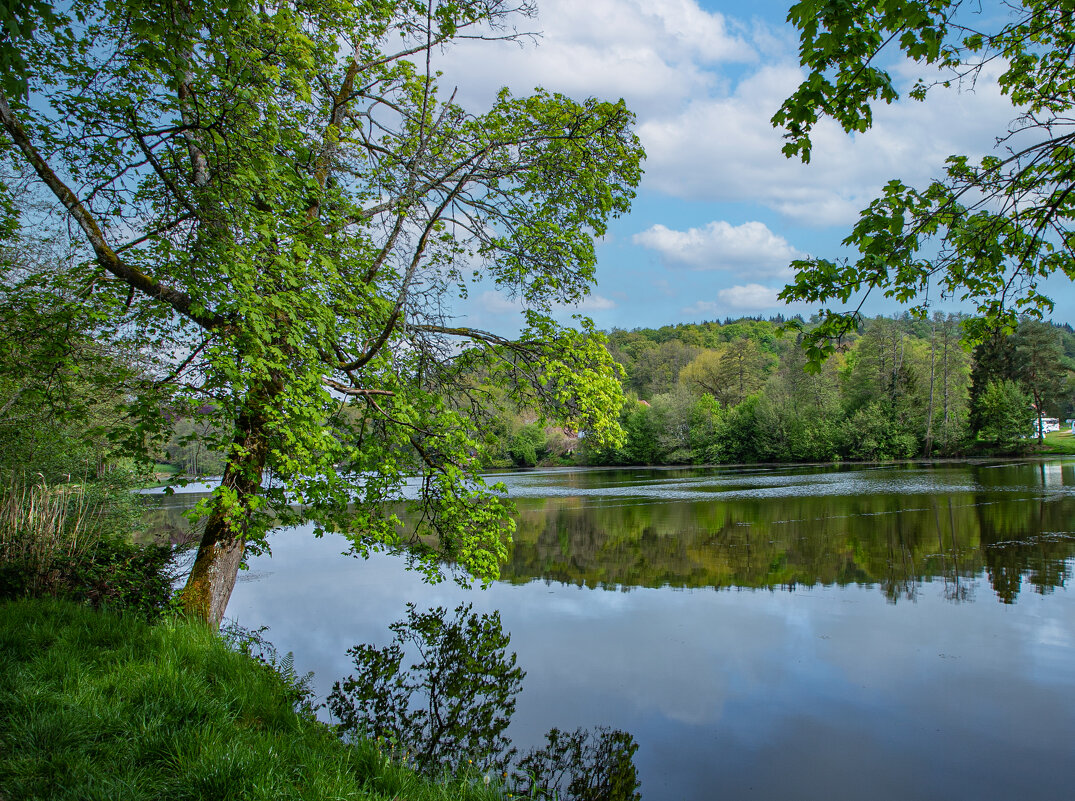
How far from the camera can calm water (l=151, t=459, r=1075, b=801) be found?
586cm

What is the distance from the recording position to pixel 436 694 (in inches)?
290

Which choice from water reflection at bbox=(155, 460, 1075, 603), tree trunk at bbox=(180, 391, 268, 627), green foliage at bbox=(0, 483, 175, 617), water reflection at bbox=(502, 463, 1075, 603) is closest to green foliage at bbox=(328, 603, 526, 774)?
tree trunk at bbox=(180, 391, 268, 627)

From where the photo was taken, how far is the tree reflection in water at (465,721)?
561 cm

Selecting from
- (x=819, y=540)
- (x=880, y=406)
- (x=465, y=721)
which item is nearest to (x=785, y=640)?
(x=465, y=721)

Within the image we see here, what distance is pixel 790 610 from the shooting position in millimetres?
10633

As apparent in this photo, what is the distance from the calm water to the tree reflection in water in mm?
250

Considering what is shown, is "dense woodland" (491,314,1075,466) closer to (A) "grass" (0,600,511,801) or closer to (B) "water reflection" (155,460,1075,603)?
(B) "water reflection" (155,460,1075,603)

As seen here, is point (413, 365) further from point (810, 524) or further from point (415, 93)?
point (810, 524)

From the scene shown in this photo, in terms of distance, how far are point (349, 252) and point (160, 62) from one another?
372 centimetres

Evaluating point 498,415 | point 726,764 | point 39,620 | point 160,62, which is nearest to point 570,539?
point 498,415

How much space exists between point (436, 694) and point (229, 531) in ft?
10.4

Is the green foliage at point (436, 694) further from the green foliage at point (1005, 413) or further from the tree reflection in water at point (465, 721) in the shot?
the green foliage at point (1005, 413)

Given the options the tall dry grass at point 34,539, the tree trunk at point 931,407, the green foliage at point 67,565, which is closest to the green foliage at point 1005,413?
the tree trunk at point 931,407

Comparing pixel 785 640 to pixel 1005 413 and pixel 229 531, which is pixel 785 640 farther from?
pixel 1005 413
